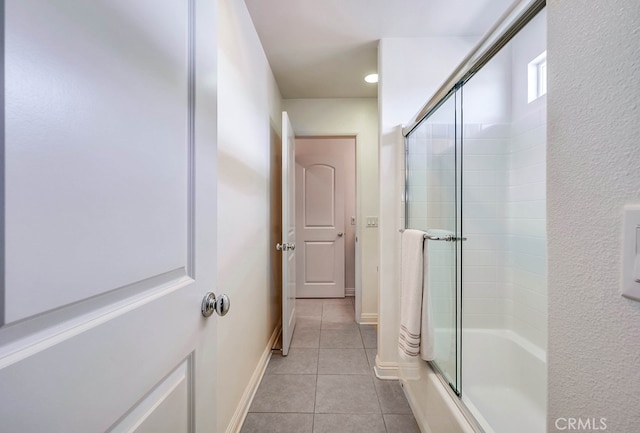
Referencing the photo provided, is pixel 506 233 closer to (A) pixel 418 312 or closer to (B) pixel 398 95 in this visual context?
(A) pixel 418 312

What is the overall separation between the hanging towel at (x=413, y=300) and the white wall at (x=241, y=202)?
0.91 metres

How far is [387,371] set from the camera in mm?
2039

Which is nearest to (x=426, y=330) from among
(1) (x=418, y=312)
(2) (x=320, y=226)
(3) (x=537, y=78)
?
(1) (x=418, y=312)

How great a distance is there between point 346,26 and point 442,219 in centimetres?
144

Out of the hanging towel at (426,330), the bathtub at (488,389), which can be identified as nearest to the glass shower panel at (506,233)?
the bathtub at (488,389)

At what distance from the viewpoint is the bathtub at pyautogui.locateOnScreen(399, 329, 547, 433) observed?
1196 mm

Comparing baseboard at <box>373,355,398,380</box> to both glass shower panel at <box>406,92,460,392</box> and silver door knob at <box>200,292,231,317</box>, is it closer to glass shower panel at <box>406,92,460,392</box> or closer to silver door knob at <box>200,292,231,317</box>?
glass shower panel at <box>406,92,460,392</box>

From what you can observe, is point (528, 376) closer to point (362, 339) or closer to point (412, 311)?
point (412, 311)

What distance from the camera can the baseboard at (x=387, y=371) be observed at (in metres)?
2.02

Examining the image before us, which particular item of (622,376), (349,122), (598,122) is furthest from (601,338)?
(349,122)

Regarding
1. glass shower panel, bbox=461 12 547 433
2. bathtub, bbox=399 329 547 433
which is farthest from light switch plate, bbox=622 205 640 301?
glass shower panel, bbox=461 12 547 433

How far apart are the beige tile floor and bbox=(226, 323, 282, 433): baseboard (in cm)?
3

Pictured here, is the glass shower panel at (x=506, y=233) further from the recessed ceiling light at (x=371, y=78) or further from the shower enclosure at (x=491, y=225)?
the recessed ceiling light at (x=371, y=78)

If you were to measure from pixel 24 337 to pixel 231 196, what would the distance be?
1.19m
